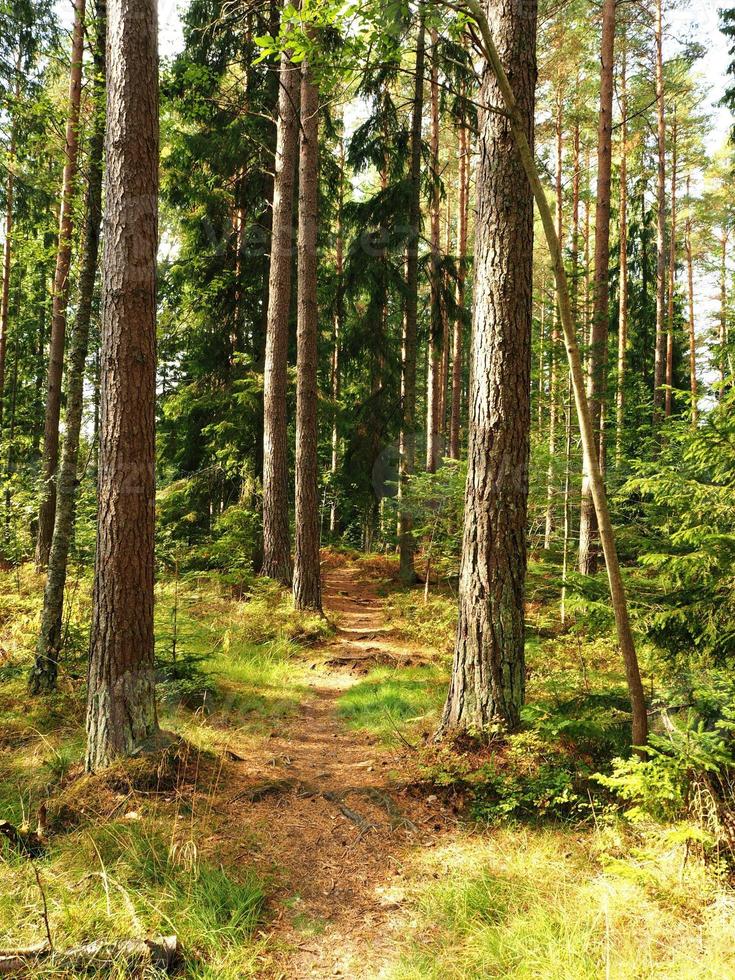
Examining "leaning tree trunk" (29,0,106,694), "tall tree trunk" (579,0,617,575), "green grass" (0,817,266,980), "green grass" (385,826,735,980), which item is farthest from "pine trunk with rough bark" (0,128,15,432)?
"green grass" (385,826,735,980)

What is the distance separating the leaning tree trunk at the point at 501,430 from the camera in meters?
4.00

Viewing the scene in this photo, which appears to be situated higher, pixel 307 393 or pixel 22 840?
pixel 307 393

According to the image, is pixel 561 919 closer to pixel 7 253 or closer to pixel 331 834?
pixel 331 834

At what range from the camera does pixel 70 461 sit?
5371mm

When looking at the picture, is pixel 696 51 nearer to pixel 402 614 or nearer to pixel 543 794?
pixel 402 614

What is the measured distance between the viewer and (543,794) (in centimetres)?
340

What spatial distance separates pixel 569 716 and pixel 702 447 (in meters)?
1.95

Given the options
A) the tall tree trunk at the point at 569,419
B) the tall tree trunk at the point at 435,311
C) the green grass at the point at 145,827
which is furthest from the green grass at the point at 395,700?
the tall tree trunk at the point at 435,311

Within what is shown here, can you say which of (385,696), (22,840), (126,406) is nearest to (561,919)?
(22,840)

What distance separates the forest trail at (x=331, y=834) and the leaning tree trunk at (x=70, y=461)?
7.54 ft

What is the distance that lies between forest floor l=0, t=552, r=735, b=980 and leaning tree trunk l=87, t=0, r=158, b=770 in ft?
1.59

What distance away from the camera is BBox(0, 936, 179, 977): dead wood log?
84.9 inches

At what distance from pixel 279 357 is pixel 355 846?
740 centimetres

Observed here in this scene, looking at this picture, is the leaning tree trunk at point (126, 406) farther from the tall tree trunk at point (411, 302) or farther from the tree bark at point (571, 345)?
the tall tree trunk at point (411, 302)
